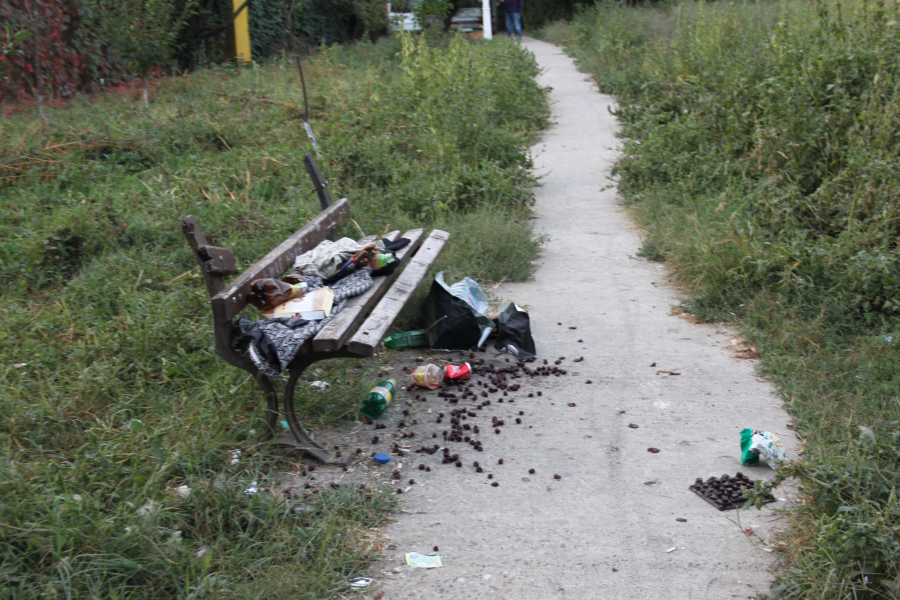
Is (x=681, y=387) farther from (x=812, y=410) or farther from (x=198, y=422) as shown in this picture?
(x=198, y=422)

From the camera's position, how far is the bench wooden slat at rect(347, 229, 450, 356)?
3385 millimetres

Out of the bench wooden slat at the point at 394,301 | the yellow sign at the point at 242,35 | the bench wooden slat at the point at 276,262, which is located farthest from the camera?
the yellow sign at the point at 242,35

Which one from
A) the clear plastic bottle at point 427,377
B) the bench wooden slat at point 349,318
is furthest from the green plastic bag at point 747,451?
the bench wooden slat at point 349,318

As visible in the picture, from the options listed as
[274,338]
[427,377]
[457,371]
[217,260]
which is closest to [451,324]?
[457,371]

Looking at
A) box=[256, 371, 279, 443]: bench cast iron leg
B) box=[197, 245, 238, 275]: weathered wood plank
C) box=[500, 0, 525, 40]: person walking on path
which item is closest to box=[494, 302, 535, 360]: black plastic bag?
box=[256, 371, 279, 443]: bench cast iron leg

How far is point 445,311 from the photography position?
4930mm

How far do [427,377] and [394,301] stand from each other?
568mm

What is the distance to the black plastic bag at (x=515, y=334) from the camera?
192 inches

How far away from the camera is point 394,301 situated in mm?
4082

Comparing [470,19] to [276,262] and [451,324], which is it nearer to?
[451,324]

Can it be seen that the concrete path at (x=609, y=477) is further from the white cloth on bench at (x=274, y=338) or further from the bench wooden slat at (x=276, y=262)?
the bench wooden slat at (x=276, y=262)

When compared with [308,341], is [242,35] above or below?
above

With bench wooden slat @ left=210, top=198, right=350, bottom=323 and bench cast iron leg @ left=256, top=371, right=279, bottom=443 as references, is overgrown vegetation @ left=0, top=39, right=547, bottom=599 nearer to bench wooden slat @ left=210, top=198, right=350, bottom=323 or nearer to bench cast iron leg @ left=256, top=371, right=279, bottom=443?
bench cast iron leg @ left=256, top=371, right=279, bottom=443

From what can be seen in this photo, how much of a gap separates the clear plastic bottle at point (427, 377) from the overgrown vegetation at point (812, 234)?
2.01 metres
